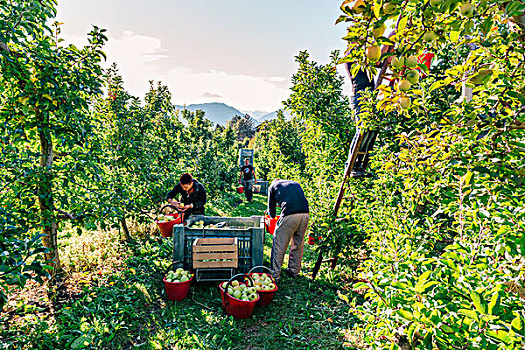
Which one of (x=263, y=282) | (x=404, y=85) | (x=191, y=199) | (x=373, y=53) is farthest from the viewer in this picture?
(x=191, y=199)

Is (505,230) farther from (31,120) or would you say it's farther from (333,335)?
(31,120)

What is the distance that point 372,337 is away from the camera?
2.20 meters

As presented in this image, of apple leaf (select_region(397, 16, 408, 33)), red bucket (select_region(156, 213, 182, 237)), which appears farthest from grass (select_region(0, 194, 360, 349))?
apple leaf (select_region(397, 16, 408, 33))

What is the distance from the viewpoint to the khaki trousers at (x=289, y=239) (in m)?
5.05

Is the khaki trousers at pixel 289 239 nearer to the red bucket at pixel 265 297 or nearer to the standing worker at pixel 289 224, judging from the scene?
the standing worker at pixel 289 224

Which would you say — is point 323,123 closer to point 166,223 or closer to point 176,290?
point 176,290

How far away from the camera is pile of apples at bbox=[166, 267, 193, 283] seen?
174 inches

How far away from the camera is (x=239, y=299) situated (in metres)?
3.97

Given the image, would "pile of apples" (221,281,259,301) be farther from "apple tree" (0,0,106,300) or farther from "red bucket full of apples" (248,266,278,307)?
"apple tree" (0,0,106,300)

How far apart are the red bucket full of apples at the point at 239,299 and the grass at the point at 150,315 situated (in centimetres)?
13

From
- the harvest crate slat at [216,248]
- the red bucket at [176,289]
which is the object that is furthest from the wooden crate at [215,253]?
the red bucket at [176,289]

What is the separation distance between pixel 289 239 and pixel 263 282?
1.06m

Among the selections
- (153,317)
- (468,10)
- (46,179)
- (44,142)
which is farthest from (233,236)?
(468,10)

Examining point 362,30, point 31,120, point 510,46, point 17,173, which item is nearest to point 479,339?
point 362,30
